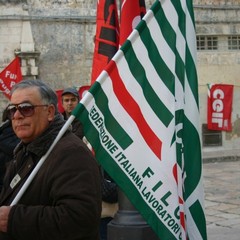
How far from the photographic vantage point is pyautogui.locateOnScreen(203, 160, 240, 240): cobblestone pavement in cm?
752

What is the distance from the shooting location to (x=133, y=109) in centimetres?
335

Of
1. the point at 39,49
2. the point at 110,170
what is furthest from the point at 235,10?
the point at 110,170

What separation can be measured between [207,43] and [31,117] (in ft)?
50.7

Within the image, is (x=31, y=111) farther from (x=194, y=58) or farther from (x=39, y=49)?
(x=39, y=49)

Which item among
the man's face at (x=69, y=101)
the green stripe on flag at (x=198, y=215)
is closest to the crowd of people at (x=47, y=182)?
the green stripe on flag at (x=198, y=215)

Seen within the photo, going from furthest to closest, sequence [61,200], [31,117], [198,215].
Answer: [198,215], [31,117], [61,200]

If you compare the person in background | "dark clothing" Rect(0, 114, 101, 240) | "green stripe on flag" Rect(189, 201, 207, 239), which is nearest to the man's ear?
"dark clothing" Rect(0, 114, 101, 240)

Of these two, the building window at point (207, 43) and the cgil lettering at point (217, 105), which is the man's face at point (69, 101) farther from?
the building window at point (207, 43)

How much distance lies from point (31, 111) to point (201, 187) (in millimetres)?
1446

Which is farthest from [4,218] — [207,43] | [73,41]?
[207,43]

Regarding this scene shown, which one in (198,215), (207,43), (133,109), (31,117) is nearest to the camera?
(31,117)

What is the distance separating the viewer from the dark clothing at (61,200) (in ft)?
8.36

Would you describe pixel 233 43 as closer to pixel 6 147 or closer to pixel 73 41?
pixel 73 41

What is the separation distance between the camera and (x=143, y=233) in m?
4.74
